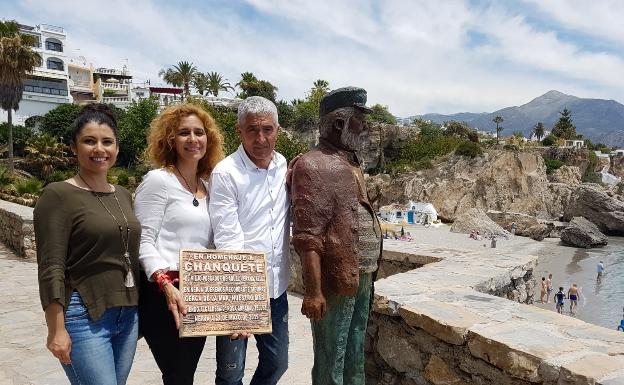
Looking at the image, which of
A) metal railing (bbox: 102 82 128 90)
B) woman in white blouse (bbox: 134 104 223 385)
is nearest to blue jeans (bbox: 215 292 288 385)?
woman in white blouse (bbox: 134 104 223 385)

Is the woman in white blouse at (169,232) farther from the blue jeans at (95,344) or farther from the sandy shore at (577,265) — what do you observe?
the sandy shore at (577,265)

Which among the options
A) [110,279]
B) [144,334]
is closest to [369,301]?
[144,334]

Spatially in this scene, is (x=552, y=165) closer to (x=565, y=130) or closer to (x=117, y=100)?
(x=565, y=130)

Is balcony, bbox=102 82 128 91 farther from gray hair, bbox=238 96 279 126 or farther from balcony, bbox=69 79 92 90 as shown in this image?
gray hair, bbox=238 96 279 126

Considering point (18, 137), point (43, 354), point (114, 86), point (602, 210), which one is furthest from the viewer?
point (114, 86)

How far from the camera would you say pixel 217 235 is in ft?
7.23

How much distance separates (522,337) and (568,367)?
0.41 meters

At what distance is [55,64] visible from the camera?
174ft

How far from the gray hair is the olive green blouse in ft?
2.48

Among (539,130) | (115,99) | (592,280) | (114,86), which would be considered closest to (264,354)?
(592,280)

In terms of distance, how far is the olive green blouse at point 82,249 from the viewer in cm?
185

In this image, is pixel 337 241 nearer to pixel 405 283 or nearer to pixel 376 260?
pixel 376 260

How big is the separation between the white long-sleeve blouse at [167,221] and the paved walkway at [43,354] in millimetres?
1990

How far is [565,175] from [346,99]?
60.1 metres
